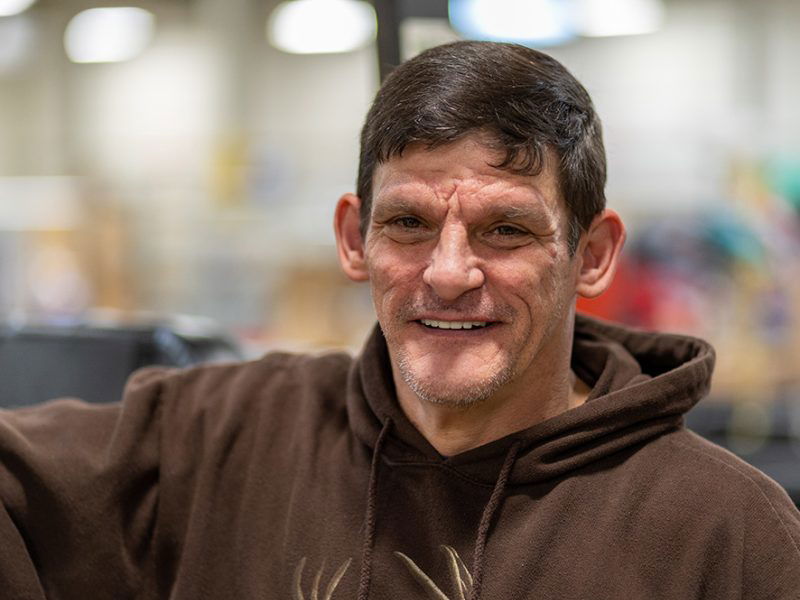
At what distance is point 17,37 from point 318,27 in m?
2.15

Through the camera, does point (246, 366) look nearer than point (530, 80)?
No

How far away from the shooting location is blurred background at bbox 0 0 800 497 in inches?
198

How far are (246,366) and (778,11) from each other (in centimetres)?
512

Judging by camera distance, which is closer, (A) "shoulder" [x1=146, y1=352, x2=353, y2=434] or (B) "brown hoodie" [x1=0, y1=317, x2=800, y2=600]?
(B) "brown hoodie" [x1=0, y1=317, x2=800, y2=600]

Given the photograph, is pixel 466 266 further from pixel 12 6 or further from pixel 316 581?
pixel 12 6

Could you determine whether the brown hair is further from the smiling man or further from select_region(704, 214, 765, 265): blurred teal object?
select_region(704, 214, 765, 265): blurred teal object

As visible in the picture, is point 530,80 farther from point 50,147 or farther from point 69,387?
point 50,147

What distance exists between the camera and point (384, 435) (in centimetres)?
150

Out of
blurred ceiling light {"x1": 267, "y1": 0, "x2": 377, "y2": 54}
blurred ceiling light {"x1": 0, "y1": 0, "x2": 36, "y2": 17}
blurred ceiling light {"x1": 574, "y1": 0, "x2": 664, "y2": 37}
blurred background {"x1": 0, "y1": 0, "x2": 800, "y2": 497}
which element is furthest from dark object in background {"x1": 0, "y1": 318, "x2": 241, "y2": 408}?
blurred ceiling light {"x1": 0, "y1": 0, "x2": 36, "y2": 17}

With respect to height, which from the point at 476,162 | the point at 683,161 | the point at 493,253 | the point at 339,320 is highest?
the point at 476,162

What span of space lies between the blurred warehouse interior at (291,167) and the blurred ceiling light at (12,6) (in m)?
0.02

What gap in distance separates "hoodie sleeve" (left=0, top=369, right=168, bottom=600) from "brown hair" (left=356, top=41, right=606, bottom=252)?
1.57 ft

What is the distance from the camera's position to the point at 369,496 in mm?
1473

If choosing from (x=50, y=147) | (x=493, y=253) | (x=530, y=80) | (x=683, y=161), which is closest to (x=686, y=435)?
(x=493, y=253)
